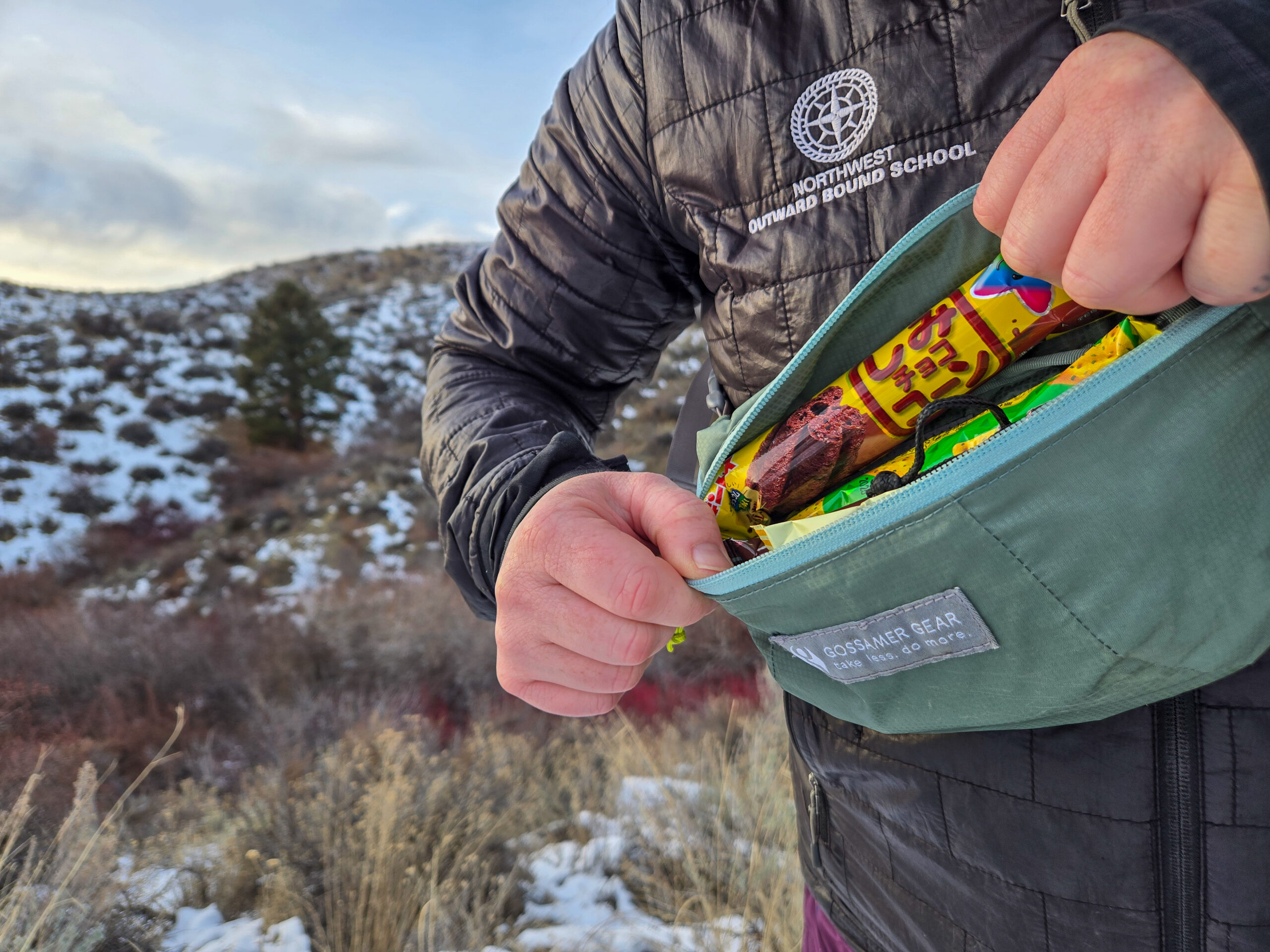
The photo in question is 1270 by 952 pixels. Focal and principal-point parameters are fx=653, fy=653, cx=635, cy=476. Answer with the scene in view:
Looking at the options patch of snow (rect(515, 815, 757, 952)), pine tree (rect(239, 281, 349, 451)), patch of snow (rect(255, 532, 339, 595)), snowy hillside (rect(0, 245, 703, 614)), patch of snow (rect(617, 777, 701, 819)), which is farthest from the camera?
pine tree (rect(239, 281, 349, 451))

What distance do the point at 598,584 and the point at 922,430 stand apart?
12.9 inches

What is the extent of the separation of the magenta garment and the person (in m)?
0.01

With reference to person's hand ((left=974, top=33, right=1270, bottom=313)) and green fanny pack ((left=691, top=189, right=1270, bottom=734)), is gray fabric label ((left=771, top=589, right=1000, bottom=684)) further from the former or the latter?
person's hand ((left=974, top=33, right=1270, bottom=313))

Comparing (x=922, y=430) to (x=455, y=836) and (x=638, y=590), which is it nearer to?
(x=638, y=590)

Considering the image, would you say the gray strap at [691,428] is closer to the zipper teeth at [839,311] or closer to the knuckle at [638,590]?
the zipper teeth at [839,311]

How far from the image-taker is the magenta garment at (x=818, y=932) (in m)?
0.99

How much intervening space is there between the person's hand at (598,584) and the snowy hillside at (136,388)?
1181 cm

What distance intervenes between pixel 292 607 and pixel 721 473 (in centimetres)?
732

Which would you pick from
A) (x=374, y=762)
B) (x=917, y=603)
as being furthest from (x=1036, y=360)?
(x=374, y=762)

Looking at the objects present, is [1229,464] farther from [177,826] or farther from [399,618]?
[399,618]

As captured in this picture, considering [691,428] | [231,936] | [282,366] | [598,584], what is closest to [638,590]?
[598,584]

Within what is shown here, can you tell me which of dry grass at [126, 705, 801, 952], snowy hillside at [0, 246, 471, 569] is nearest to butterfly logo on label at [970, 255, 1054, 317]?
dry grass at [126, 705, 801, 952]

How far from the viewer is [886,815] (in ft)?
2.61

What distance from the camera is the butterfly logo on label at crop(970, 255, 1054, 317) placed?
0.55 meters
